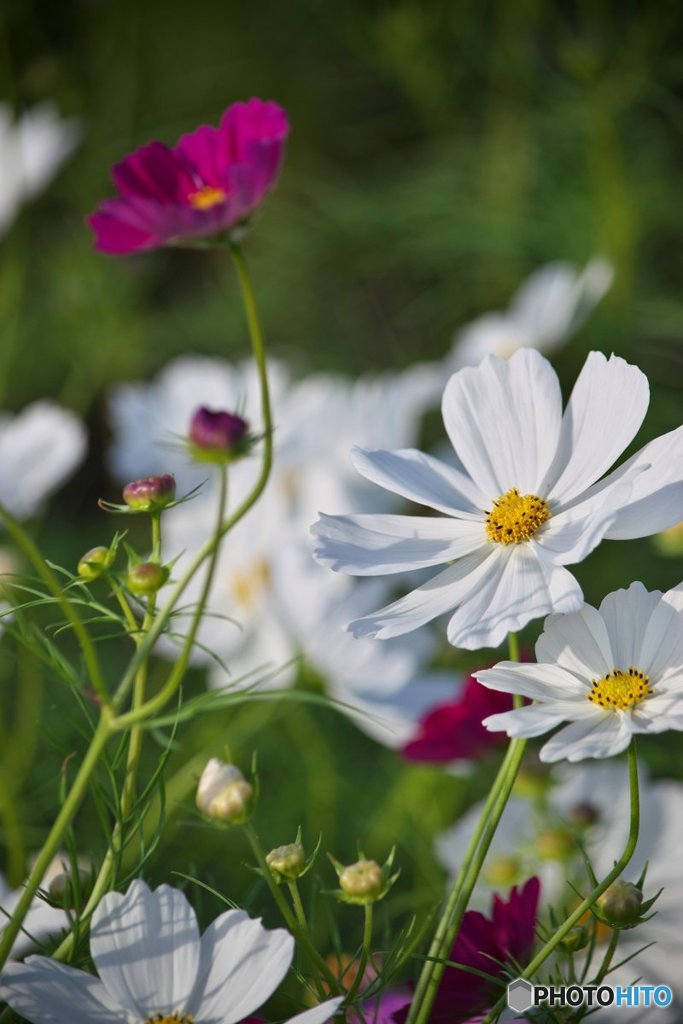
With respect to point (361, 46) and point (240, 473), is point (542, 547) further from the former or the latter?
point (361, 46)

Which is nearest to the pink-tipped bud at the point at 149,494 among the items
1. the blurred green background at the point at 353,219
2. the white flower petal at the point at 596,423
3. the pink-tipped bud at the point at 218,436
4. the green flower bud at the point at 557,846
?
the pink-tipped bud at the point at 218,436

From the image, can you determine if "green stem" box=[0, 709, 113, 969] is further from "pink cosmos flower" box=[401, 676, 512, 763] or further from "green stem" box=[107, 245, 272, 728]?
"pink cosmos flower" box=[401, 676, 512, 763]

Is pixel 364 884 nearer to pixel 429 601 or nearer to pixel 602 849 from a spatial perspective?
pixel 429 601

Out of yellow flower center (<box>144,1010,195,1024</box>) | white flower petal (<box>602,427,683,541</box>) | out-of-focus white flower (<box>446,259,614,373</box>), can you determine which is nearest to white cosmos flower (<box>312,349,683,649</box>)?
white flower petal (<box>602,427,683,541</box>)

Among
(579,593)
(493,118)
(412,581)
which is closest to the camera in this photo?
(579,593)

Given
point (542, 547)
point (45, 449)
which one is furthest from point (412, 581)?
point (542, 547)

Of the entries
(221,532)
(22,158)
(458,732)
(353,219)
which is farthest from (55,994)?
(353,219)
